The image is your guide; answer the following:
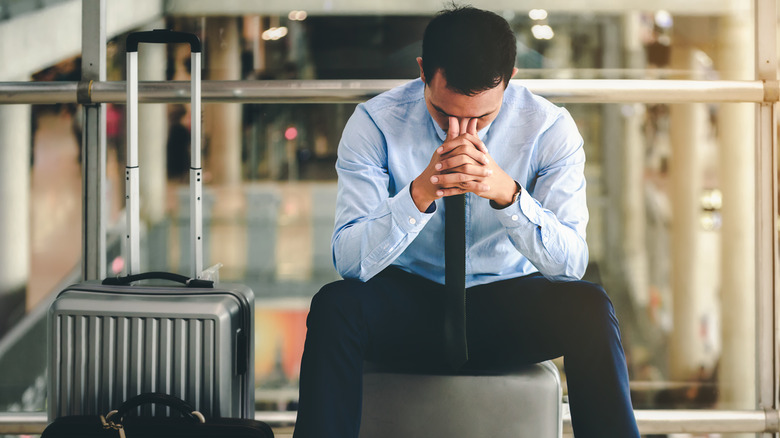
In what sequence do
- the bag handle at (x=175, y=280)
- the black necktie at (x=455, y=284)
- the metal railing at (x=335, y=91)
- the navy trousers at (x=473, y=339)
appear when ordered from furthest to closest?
the metal railing at (x=335, y=91) < the bag handle at (x=175, y=280) < the black necktie at (x=455, y=284) < the navy trousers at (x=473, y=339)

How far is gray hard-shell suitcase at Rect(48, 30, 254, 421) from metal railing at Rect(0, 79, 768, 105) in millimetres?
527

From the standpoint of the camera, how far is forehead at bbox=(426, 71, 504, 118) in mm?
1243

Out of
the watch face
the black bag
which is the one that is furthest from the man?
the black bag

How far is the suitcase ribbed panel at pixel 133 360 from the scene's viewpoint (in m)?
1.32

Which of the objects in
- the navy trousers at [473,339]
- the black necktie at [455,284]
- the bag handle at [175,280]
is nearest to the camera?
the navy trousers at [473,339]

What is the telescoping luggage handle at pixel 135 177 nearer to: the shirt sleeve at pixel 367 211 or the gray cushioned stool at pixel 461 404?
the shirt sleeve at pixel 367 211

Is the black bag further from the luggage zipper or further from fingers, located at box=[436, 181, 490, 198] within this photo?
fingers, located at box=[436, 181, 490, 198]

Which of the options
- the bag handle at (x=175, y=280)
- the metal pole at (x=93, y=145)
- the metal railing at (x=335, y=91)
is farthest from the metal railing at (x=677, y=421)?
the metal railing at (x=335, y=91)

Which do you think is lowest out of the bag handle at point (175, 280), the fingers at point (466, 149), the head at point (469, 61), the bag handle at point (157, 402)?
the bag handle at point (157, 402)

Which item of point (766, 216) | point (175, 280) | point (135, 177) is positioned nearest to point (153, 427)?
point (175, 280)

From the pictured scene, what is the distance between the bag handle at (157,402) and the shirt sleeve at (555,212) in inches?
24.4

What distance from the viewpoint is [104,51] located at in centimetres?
174

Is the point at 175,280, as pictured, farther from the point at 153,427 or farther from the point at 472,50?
the point at 472,50

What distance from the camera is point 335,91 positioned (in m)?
1.72
